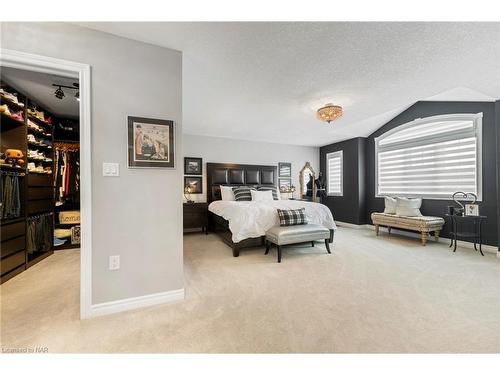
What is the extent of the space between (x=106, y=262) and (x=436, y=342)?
105 inches

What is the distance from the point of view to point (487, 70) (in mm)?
2467

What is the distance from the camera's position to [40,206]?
3.17m

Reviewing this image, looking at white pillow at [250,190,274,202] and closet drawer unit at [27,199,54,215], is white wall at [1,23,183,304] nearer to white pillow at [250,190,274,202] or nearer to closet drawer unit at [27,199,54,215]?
closet drawer unit at [27,199,54,215]

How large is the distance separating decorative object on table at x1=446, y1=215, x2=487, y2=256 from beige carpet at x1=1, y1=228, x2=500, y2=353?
491 millimetres

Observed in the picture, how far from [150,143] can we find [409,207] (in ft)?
16.7

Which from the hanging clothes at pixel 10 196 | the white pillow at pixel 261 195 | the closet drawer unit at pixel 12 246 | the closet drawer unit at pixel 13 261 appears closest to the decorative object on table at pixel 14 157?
the hanging clothes at pixel 10 196

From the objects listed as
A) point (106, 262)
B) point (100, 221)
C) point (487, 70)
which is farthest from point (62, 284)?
point (487, 70)

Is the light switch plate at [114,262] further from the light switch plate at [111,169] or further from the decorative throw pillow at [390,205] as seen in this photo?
the decorative throw pillow at [390,205]

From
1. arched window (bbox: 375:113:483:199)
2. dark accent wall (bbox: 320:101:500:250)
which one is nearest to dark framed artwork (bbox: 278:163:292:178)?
dark accent wall (bbox: 320:101:500:250)

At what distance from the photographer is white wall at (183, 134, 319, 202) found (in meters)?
5.46

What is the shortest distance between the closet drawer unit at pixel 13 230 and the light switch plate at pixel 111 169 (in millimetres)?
1812

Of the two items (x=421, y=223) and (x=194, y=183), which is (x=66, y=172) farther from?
(x=421, y=223)
